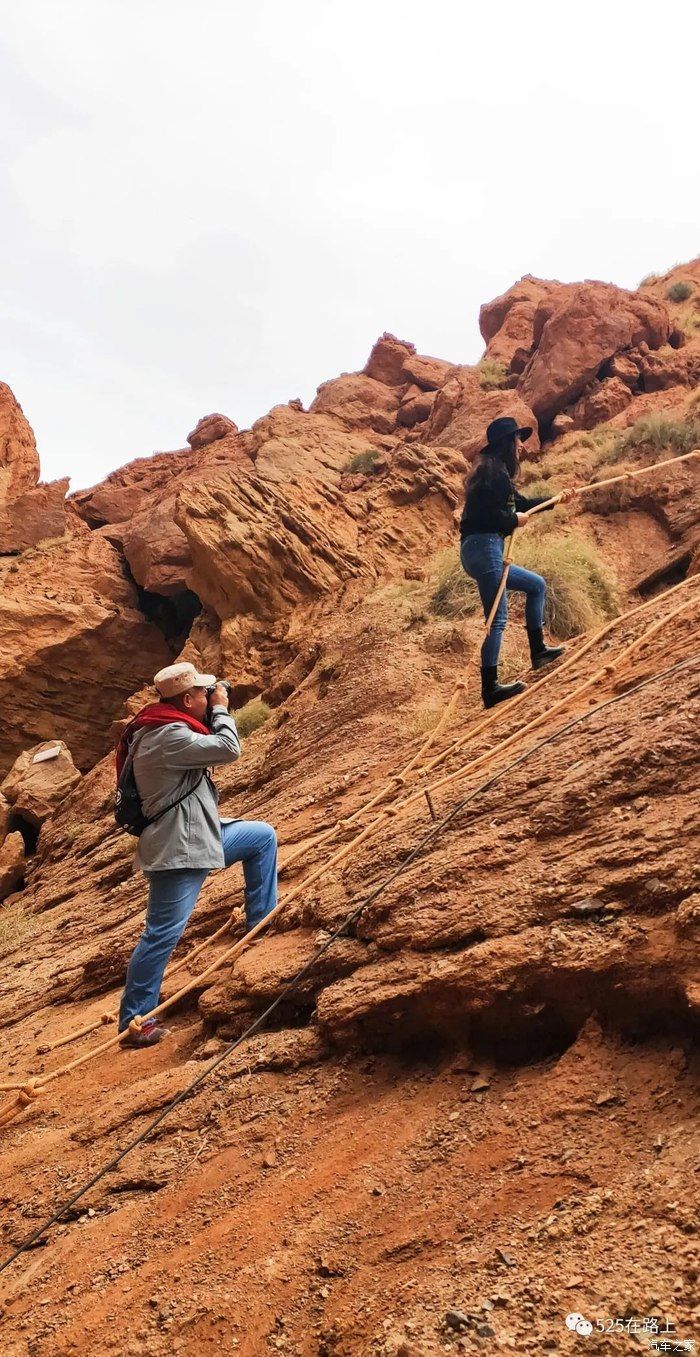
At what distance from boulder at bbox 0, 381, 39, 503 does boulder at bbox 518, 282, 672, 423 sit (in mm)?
15764

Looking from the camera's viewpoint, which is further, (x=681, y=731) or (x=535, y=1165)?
(x=681, y=731)

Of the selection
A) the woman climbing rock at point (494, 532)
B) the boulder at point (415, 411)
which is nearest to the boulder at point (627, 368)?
the boulder at point (415, 411)

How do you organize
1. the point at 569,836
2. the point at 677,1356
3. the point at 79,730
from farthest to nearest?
the point at 79,730, the point at 569,836, the point at 677,1356

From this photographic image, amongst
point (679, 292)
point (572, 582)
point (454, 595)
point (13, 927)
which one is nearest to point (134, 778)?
point (13, 927)

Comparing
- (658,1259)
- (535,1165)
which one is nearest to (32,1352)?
(535,1165)

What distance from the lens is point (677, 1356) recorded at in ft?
5.94

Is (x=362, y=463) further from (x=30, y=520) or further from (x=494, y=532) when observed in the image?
(x=494, y=532)

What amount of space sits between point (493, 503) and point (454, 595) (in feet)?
11.9

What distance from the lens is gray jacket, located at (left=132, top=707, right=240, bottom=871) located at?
180 inches

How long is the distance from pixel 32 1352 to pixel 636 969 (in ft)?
7.40

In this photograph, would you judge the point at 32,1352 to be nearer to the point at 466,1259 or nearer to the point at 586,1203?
the point at 466,1259

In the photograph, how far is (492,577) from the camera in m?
6.73

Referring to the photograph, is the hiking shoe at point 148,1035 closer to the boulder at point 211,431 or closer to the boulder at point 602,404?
the boulder at point 602,404

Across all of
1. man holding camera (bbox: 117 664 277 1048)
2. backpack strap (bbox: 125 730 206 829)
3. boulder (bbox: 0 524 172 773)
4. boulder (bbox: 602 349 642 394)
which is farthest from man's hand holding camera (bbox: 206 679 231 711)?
boulder (bbox: 602 349 642 394)
